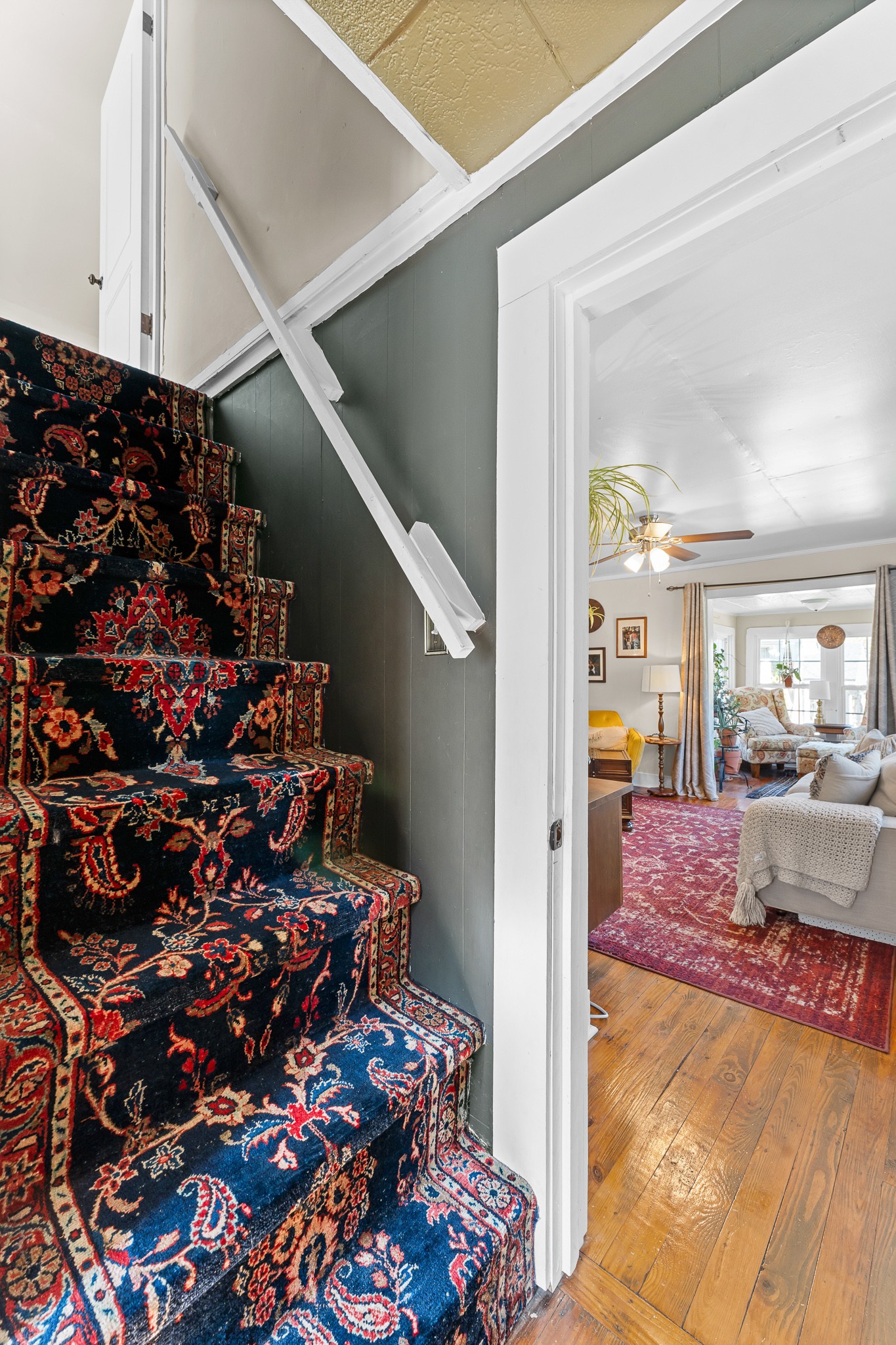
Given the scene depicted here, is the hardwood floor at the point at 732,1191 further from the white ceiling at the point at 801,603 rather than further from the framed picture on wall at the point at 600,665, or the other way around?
the white ceiling at the point at 801,603

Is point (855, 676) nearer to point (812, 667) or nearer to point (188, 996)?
point (812, 667)

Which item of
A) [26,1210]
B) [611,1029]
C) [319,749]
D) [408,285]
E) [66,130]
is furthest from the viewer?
[66,130]

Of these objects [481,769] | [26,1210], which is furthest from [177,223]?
[26,1210]

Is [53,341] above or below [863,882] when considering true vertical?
above

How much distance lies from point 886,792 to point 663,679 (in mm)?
3292

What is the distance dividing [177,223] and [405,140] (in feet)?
5.10

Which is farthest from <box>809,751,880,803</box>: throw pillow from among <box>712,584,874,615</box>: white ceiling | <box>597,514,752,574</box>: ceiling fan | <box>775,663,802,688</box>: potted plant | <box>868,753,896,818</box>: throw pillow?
<box>775,663,802,688</box>: potted plant

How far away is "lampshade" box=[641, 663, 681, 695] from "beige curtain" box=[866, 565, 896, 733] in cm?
163

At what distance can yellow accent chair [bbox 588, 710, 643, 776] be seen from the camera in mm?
5676

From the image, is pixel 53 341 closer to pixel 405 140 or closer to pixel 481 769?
pixel 405 140

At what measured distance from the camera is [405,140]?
4.20 ft

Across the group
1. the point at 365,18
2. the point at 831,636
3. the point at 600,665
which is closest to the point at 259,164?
the point at 365,18

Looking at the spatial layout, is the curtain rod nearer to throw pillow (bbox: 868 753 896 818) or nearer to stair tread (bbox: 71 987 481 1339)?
throw pillow (bbox: 868 753 896 818)

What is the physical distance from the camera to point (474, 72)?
1013mm
